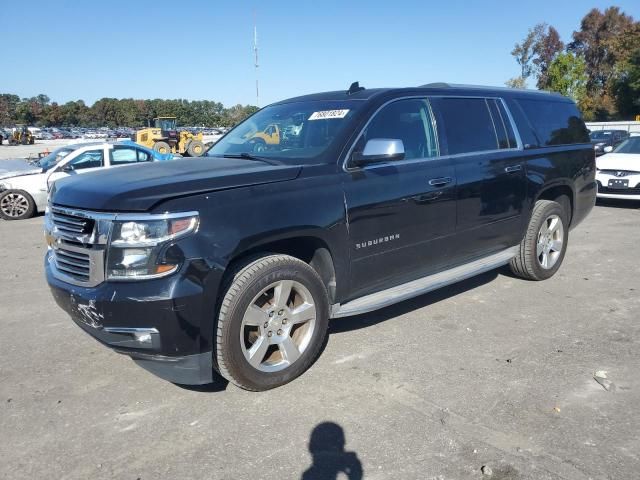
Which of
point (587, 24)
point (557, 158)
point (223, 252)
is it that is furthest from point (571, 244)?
point (587, 24)

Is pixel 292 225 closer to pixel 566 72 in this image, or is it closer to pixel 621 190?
pixel 621 190

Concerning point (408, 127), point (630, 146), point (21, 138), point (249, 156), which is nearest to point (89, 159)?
point (249, 156)

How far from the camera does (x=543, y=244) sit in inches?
220

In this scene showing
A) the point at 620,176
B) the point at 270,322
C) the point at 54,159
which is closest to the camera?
the point at 270,322

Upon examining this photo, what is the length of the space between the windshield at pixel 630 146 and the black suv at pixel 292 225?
314 inches

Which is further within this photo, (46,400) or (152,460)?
(46,400)

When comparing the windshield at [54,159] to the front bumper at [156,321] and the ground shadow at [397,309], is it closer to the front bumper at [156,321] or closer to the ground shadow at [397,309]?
the ground shadow at [397,309]

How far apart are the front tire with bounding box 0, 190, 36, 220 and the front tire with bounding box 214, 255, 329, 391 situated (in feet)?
32.4

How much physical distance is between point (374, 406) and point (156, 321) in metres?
1.40

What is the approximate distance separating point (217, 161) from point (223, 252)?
1.18m

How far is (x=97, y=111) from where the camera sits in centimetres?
11906

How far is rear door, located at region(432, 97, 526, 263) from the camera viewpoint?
4.42 metres

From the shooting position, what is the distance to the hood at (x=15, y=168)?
11.5 metres

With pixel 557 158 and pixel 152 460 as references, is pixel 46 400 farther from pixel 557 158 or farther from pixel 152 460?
pixel 557 158
